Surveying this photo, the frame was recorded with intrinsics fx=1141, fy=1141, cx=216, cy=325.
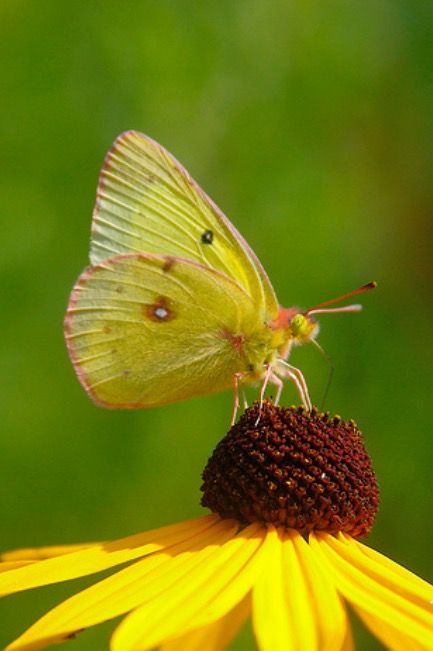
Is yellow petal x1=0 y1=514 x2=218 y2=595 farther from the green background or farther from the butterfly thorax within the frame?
the green background

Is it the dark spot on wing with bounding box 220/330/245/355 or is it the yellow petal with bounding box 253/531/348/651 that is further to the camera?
the dark spot on wing with bounding box 220/330/245/355

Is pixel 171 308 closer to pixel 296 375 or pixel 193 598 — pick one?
pixel 296 375

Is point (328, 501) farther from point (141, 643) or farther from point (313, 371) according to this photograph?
point (313, 371)

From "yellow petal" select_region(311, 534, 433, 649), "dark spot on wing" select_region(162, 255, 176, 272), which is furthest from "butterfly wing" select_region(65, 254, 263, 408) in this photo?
"yellow petal" select_region(311, 534, 433, 649)

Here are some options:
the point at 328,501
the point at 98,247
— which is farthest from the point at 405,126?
the point at 328,501

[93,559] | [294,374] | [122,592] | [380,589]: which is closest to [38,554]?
[93,559]

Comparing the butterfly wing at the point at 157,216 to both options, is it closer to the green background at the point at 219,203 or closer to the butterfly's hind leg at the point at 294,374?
the butterfly's hind leg at the point at 294,374

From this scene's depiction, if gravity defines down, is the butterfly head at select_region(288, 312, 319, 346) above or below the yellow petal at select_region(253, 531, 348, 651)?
above
